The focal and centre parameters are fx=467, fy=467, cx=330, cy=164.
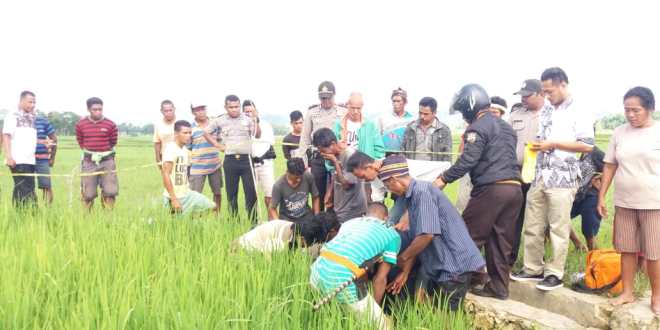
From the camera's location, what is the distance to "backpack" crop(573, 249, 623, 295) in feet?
11.8

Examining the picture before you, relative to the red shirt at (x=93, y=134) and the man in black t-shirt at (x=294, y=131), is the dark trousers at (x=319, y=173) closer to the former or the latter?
the man in black t-shirt at (x=294, y=131)

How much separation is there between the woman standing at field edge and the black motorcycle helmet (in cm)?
95

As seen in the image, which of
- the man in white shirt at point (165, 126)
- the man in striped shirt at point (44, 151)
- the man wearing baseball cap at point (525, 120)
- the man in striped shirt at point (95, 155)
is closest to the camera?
the man wearing baseball cap at point (525, 120)

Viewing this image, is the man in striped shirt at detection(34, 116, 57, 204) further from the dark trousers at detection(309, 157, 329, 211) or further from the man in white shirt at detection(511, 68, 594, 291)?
the man in white shirt at detection(511, 68, 594, 291)

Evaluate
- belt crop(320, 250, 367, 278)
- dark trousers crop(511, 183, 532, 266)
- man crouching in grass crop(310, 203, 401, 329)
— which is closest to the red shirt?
man crouching in grass crop(310, 203, 401, 329)

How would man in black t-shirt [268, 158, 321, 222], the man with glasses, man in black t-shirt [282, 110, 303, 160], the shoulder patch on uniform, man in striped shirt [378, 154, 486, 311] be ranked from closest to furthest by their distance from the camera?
man in striped shirt [378, 154, 486, 311]
the shoulder patch on uniform
man in black t-shirt [268, 158, 321, 222]
the man with glasses
man in black t-shirt [282, 110, 303, 160]

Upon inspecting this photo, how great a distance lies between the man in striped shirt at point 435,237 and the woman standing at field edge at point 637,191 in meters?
1.10

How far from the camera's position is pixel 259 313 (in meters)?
2.66

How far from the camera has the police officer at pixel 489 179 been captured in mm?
3592

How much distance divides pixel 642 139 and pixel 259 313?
2.81 m

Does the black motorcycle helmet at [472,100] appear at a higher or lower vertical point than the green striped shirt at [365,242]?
higher

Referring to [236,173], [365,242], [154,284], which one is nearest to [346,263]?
[365,242]

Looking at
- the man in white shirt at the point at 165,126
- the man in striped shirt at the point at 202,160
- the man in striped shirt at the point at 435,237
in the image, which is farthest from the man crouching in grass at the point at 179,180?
the man in striped shirt at the point at 435,237

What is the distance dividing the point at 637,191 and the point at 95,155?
19.9ft
